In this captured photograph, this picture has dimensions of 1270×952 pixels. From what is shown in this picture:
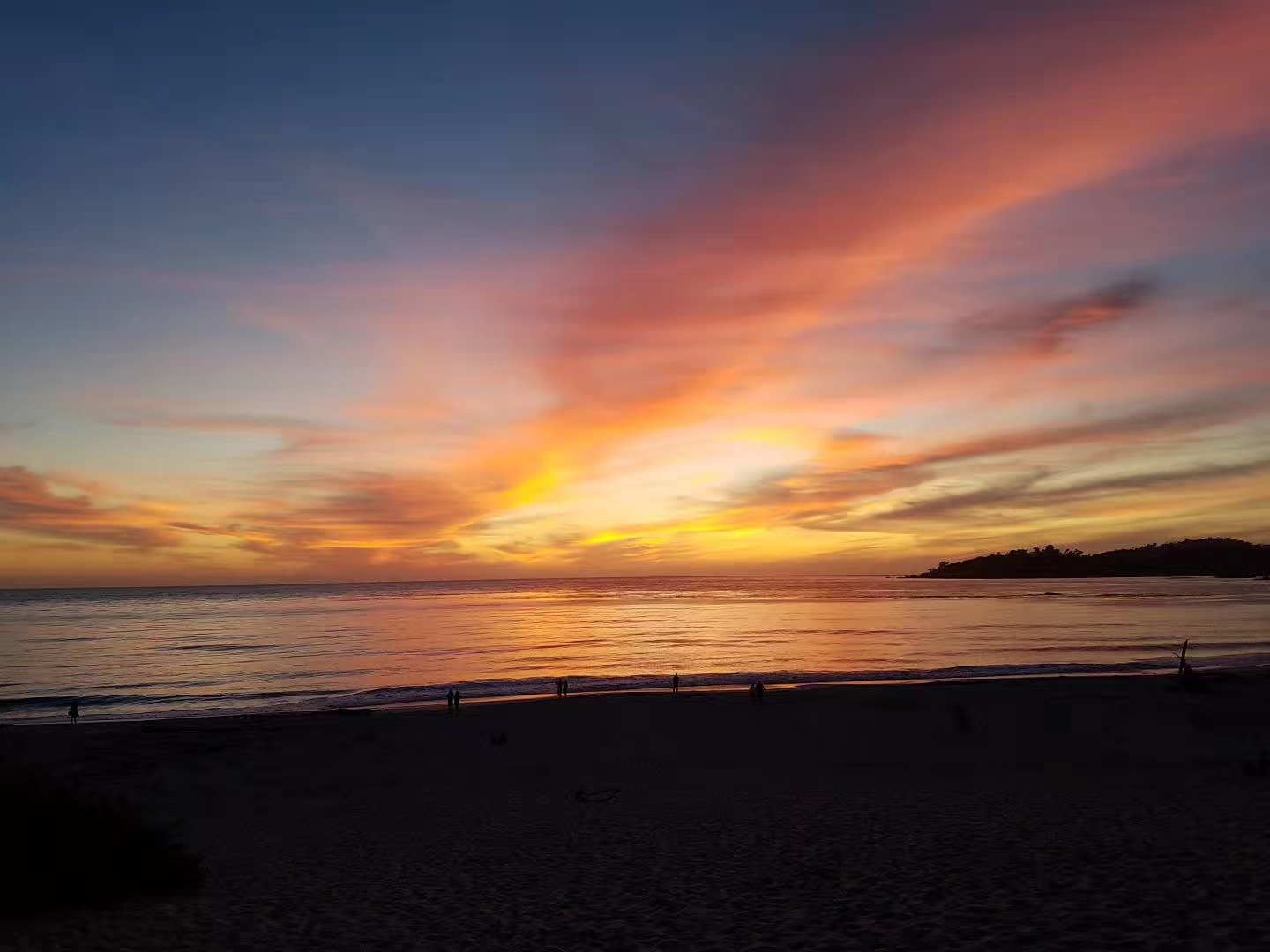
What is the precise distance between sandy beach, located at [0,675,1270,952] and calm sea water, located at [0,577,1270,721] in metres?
13.3

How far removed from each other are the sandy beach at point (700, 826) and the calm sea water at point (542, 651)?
1332 centimetres

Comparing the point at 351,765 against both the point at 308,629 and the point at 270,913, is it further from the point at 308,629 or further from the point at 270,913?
the point at 308,629

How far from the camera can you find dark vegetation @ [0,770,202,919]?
10.6m

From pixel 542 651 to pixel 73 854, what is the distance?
52.0 m

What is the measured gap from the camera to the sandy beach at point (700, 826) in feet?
32.5

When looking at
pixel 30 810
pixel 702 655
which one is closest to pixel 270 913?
pixel 30 810

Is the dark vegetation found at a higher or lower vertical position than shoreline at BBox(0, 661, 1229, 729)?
higher

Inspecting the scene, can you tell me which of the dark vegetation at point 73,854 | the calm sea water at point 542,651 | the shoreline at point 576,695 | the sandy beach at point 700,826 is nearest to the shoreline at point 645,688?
the shoreline at point 576,695

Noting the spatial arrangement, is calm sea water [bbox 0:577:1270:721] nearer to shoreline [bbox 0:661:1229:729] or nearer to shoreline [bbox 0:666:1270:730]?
shoreline [bbox 0:661:1229:729]

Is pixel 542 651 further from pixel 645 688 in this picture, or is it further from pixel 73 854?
pixel 73 854

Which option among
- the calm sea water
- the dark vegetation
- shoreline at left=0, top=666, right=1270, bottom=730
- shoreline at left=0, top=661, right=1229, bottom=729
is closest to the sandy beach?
the dark vegetation

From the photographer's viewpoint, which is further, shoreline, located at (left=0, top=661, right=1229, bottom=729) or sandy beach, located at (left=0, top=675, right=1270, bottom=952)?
shoreline, located at (left=0, top=661, right=1229, bottom=729)

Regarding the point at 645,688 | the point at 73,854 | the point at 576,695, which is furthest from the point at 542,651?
the point at 73,854

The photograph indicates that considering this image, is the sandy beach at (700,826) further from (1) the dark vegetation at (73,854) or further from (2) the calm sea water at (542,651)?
(2) the calm sea water at (542,651)
